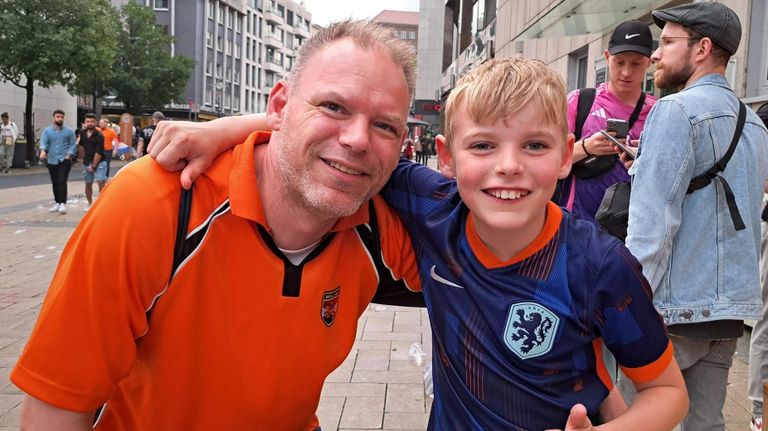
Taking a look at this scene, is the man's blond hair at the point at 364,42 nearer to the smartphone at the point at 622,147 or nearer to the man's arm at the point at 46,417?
the man's arm at the point at 46,417

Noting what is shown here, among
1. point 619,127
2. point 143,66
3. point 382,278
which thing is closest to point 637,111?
point 619,127

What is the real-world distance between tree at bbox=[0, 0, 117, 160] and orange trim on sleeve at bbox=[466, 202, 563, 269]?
86.2 ft

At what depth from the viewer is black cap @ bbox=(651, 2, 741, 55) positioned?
2.66 m

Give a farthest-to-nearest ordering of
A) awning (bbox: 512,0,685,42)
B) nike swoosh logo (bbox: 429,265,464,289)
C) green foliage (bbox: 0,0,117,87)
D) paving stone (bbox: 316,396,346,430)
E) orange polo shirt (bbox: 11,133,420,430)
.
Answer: green foliage (bbox: 0,0,117,87)
awning (bbox: 512,0,685,42)
paving stone (bbox: 316,396,346,430)
nike swoosh logo (bbox: 429,265,464,289)
orange polo shirt (bbox: 11,133,420,430)

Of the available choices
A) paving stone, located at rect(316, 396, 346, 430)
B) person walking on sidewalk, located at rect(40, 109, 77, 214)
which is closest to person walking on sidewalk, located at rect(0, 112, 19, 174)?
person walking on sidewalk, located at rect(40, 109, 77, 214)

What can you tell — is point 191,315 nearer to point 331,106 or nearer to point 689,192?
point 331,106

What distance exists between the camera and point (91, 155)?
1346 centimetres

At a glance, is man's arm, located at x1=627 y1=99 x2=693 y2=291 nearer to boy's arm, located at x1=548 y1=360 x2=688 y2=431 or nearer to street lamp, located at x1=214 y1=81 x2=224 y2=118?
boy's arm, located at x1=548 y1=360 x2=688 y2=431

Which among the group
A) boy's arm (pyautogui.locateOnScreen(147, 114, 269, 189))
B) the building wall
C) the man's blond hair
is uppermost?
the building wall

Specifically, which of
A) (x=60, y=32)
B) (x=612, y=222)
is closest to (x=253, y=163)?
(x=612, y=222)

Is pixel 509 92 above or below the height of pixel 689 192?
above

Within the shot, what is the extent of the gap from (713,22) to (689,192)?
0.72 meters

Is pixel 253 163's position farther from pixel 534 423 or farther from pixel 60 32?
pixel 60 32

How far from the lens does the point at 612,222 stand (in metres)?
2.83
